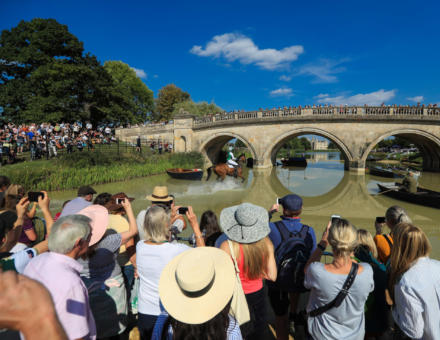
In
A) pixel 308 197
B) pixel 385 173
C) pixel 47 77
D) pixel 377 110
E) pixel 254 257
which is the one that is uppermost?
pixel 47 77

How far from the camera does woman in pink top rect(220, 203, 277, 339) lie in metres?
1.74

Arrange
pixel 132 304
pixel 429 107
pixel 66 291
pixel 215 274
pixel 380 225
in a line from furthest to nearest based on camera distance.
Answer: pixel 429 107
pixel 380 225
pixel 132 304
pixel 215 274
pixel 66 291

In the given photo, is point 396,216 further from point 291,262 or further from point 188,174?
point 188,174

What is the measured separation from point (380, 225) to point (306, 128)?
16.9 m

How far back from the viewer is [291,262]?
6.84 ft

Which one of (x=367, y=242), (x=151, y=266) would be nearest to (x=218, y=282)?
(x=151, y=266)

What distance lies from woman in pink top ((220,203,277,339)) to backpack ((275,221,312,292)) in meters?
0.34

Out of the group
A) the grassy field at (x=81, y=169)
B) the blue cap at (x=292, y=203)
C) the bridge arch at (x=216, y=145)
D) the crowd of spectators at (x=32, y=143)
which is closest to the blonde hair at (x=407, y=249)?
the blue cap at (x=292, y=203)

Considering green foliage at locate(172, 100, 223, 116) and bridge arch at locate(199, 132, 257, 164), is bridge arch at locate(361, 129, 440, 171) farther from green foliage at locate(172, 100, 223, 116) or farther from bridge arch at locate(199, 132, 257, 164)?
green foliage at locate(172, 100, 223, 116)

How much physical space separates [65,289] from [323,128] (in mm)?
19677

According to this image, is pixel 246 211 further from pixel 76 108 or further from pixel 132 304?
pixel 76 108

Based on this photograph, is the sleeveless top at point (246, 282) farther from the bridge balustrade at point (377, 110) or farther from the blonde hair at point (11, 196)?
the bridge balustrade at point (377, 110)

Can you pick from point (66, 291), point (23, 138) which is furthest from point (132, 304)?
point (23, 138)

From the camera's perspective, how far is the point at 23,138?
13.7 m
